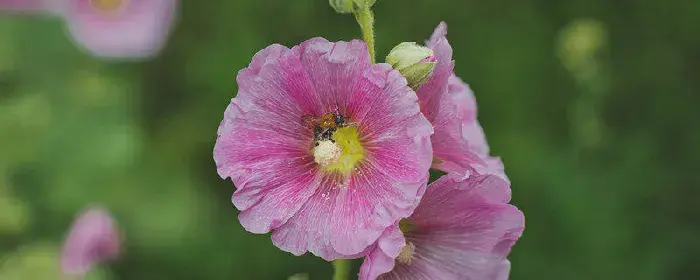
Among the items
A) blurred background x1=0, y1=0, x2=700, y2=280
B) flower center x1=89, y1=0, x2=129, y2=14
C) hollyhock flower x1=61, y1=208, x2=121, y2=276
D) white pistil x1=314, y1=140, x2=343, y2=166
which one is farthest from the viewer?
flower center x1=89, y1=0, x2=129, y2=14

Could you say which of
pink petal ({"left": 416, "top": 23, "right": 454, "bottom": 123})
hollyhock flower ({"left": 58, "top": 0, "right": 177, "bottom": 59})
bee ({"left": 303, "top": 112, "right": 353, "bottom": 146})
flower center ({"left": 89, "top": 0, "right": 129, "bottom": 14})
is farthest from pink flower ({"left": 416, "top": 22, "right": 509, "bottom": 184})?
flower center ({"left": 89, "top": 0, "right": 129, "bottom": 14})

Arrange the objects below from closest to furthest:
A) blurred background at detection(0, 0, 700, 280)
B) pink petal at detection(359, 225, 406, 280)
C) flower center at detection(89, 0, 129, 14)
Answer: pink petal at detection(359, 225, 406, 280) < blurred background at detection(0, 0, 700, 280) < flower center at detection(89, 0, 129, 14)

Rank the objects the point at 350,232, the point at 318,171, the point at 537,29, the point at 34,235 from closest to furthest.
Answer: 1. the point at 350,232
2. the point at 318,171
3. the point at 34,235
4. the point at 537,29

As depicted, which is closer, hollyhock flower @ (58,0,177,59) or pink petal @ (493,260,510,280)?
pink petal @ (493,260,510,280)

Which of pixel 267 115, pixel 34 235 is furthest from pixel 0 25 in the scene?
pixel 267 115

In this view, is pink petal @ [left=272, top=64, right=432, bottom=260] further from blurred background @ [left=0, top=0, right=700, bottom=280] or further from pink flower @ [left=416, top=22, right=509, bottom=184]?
blurred background @ [left=0, top=0, right=700, bottom=280]

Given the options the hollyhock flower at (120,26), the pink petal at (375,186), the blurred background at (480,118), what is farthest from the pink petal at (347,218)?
the hollyhock flower at (120,26)

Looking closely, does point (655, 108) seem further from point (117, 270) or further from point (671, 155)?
point (117, 270)

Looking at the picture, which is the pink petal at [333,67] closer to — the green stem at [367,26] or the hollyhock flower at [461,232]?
the green stem at [367,26]
